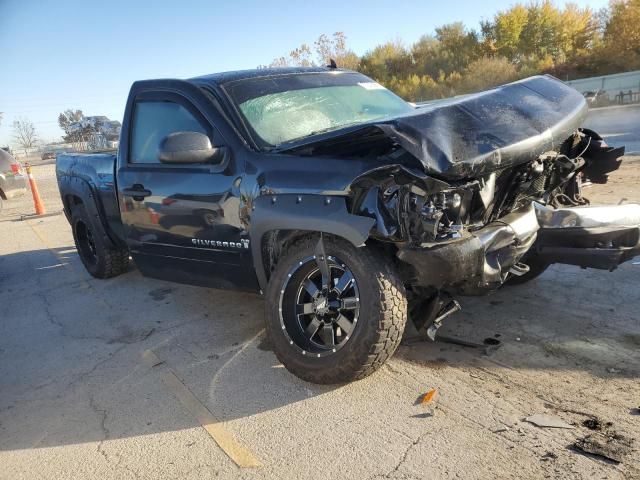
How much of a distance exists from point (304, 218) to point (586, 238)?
6.39ft

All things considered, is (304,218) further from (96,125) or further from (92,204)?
(96,125)

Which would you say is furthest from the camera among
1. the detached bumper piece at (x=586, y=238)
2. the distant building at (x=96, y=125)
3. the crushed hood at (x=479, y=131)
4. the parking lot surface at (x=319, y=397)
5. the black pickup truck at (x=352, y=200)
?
the distant building at (x=96, y=125)

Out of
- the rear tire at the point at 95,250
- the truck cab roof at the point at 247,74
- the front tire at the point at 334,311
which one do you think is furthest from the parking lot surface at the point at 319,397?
the truck cab roof at the point at 247,74

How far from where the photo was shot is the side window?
4081 millimetres

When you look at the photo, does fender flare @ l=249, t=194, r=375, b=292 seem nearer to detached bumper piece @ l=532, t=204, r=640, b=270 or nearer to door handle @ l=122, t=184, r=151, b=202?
door handle @ l=122, t=184, r=151, b=202

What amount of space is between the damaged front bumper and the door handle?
91.9 inches

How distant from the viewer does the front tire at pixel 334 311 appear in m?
2.96

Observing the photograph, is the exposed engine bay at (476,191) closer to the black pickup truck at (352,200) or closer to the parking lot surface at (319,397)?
the black pickup truck at (352,200)

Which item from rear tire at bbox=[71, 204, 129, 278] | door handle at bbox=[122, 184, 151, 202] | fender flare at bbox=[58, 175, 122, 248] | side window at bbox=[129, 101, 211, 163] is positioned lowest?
rear tire at bbox=[71, 204, 129, 278]

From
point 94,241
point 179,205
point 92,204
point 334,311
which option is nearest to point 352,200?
point 334,311

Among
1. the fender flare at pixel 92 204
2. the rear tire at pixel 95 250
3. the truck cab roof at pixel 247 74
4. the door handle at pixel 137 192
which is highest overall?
the truck cab roof at pixel 247 74

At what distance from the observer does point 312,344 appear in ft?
10.8

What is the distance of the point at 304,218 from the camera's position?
10.2 feet

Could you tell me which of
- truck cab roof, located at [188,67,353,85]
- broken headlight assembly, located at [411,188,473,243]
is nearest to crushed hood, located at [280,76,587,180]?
broken headlight assembly, located at [411,188,473,243]
